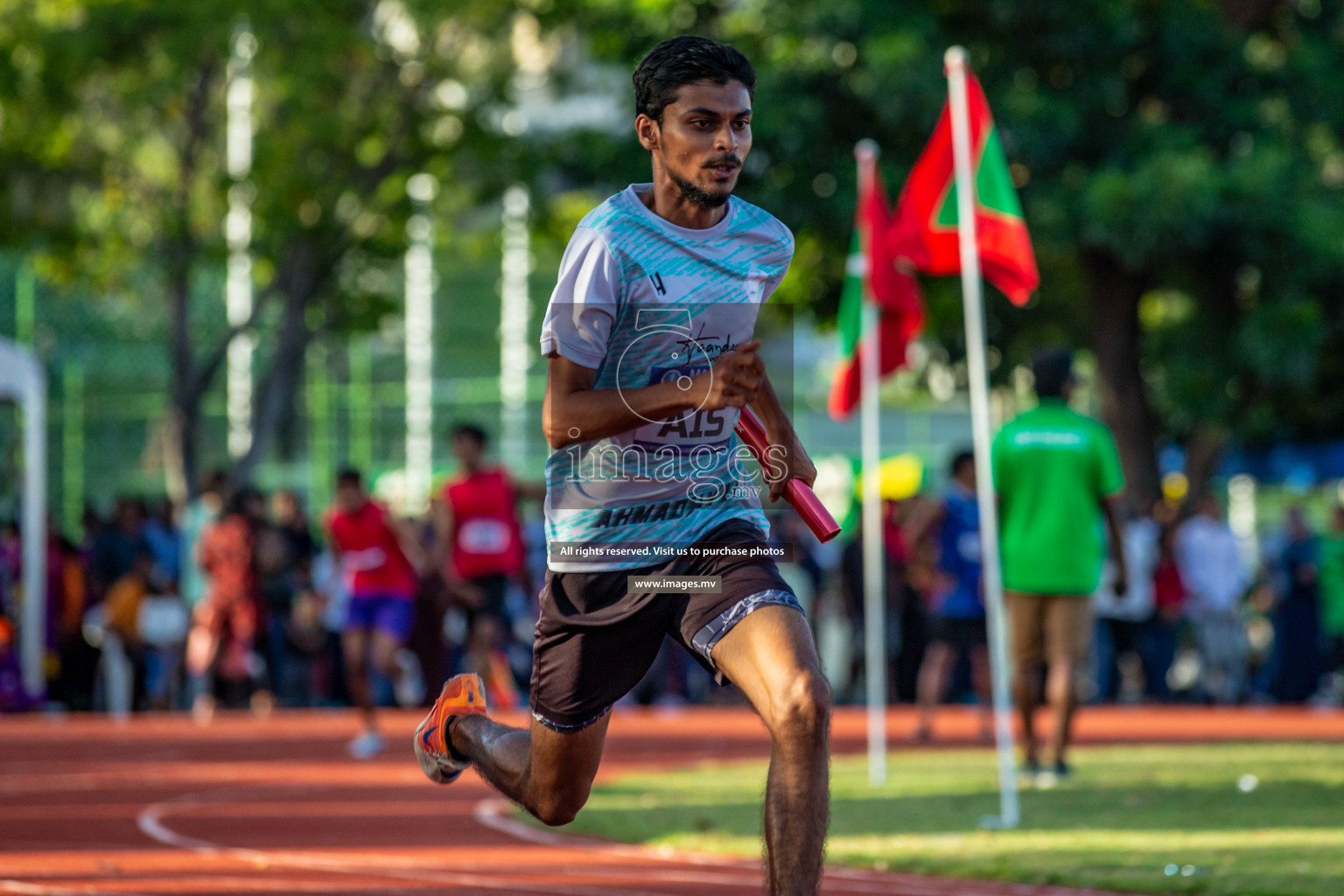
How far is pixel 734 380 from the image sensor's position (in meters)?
4.37

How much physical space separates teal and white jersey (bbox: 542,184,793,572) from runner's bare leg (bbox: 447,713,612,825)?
0.47 m

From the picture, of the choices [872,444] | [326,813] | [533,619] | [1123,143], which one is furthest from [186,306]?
[326,813]

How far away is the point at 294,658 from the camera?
1981cm

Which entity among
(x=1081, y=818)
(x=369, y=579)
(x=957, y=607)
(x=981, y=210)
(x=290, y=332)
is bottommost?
(x=1081, y=818)

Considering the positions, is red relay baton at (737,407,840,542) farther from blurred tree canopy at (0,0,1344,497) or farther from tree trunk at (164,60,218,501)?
tree trunk at (164,60,218,501)

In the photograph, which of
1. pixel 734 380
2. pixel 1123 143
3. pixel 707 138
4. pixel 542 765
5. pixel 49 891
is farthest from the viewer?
pixel 1123 143

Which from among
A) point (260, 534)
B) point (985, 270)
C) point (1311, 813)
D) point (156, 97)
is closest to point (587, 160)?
point (156, 97)

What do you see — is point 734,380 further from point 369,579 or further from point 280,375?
point 280,375

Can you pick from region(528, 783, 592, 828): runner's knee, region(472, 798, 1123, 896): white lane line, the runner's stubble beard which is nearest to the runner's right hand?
the runner's stubble beard

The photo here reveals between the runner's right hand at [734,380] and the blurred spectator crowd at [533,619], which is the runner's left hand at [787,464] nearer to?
the runner's right hand at [734,380]

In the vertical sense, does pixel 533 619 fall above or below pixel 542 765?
below

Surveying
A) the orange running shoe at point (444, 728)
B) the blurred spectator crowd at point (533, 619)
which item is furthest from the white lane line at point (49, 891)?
the blurred spectator crowd at point (533, 619)

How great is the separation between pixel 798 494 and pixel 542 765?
3.47 feet

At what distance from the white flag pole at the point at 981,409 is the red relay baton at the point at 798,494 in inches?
176
